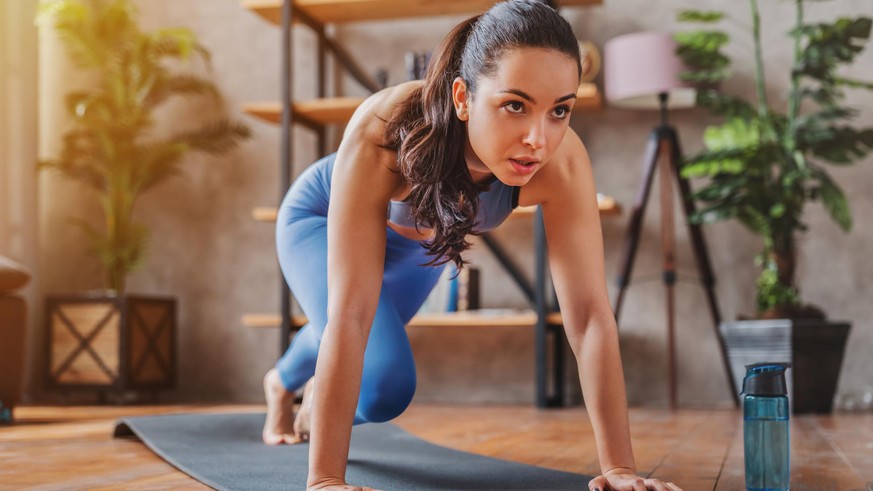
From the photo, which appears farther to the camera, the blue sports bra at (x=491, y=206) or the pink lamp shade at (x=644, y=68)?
the pink lamp shade at (x=644, y=68)

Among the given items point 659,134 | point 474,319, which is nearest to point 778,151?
point 659,134

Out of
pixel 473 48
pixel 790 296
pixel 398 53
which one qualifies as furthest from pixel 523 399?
pixel 473 48

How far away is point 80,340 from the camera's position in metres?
3.94

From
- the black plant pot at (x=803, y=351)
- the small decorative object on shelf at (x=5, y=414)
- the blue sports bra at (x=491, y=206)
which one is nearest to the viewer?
the blue sports bra at (x=491, y=206)

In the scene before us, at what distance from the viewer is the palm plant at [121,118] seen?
4.13 m

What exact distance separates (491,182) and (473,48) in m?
0.26

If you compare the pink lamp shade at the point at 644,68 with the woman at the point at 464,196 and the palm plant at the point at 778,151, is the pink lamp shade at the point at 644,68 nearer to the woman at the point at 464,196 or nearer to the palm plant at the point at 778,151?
the palm plant at the point at 778,151

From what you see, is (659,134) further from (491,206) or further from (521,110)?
(521,110)

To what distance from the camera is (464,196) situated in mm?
1468

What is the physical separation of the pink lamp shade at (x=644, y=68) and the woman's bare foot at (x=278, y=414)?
1906 mm

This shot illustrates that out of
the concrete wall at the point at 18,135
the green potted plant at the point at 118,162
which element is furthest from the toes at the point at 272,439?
the concrete wall at the point at 18,135

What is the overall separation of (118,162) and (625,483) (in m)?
3.32

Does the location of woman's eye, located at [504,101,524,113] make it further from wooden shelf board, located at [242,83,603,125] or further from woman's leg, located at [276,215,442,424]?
wooden shelf board, located at [242,83,603,125]

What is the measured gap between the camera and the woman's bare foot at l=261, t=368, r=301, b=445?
2.27 meters
